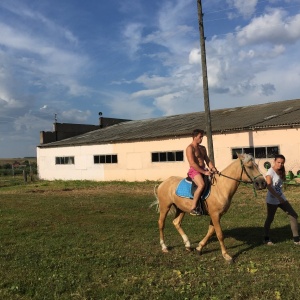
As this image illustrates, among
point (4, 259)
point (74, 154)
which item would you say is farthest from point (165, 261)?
point (74, 154)

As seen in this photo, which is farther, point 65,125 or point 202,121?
point 65,125

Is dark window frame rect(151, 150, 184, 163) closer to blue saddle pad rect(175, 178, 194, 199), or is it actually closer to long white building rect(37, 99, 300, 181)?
long white building rect(37, 99, 300, 181)

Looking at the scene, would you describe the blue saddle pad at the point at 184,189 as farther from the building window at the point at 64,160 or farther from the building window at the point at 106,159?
the building window at the point at 64,160

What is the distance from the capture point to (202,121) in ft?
85.1

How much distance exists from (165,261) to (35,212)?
7.21 metres

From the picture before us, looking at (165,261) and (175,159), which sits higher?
(175,159)

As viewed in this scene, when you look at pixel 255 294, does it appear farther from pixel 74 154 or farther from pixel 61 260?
pixel 74 154

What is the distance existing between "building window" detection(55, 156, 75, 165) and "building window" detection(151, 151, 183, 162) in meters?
8.38

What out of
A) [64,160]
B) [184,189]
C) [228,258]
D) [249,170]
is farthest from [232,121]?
[228,258]

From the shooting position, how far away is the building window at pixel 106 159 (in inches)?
1061

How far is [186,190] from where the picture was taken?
717cm

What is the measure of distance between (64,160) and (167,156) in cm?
→ 1060

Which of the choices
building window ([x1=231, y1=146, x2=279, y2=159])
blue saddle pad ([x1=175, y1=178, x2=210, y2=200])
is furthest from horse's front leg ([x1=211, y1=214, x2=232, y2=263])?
building window ([x1=231, y1=146, x2=279, y2=159])

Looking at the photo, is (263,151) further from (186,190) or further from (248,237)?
(186,190)
